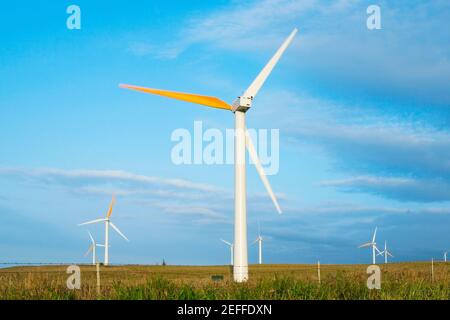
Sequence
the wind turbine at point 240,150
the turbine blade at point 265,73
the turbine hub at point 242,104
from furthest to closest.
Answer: the turbine blade at point 265,73
the turbine hub at point 242,104
the wind turbine at point 240,150

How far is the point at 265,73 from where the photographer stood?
3841 cm

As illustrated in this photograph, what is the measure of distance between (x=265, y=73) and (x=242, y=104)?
10.4 ft

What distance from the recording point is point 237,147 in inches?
1411

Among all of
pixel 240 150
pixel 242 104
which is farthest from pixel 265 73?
pixel 240 150

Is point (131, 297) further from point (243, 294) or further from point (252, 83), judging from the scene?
point (252, 83)

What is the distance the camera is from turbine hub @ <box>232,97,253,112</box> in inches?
1443

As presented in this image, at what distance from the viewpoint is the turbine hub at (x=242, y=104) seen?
36656 mm

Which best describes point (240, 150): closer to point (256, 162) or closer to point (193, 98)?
point (256, 162)

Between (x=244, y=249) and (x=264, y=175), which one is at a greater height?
(x=264, y=175)
